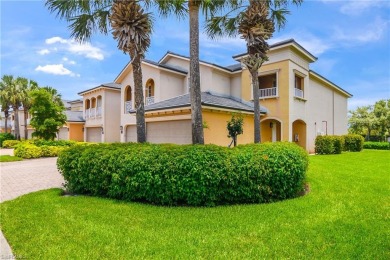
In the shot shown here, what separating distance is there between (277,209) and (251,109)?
536 inches

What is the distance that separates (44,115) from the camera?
1006 inches

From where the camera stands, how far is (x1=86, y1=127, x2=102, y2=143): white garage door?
33.6 metres

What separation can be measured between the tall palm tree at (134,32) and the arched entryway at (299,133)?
16.6 m

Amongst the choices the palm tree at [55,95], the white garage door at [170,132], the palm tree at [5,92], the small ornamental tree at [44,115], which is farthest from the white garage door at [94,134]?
the white garage door at [170,132]

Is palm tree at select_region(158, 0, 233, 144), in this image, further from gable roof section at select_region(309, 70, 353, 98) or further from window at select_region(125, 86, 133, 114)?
window at select_region(125, 86, 133, 114)

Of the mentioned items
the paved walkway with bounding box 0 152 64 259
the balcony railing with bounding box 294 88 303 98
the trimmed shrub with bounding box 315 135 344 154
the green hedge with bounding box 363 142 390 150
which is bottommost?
the paved walkway with bounding box 0 152 64 259

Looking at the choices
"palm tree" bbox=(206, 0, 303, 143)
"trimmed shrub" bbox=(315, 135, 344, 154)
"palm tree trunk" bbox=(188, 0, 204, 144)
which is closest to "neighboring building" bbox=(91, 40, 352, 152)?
"trimmed shrub" bbox=(315, 135, 344, 154)

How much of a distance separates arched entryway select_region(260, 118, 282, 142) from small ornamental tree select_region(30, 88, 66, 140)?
20366 millimetres

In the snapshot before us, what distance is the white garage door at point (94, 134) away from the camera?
33.6 meters

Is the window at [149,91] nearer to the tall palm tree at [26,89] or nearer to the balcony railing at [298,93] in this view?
the balcony railing at [298,93]

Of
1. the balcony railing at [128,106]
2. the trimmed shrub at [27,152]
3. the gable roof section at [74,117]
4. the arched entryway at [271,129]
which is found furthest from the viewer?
the gable roof section at [74,117]

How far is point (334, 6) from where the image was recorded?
13.3m

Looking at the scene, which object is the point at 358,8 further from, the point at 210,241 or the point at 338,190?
the point at 210,241

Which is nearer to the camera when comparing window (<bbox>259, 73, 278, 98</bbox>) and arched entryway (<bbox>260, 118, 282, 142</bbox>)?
window (<bbox>259, 73, 278, 98</bbox>)
